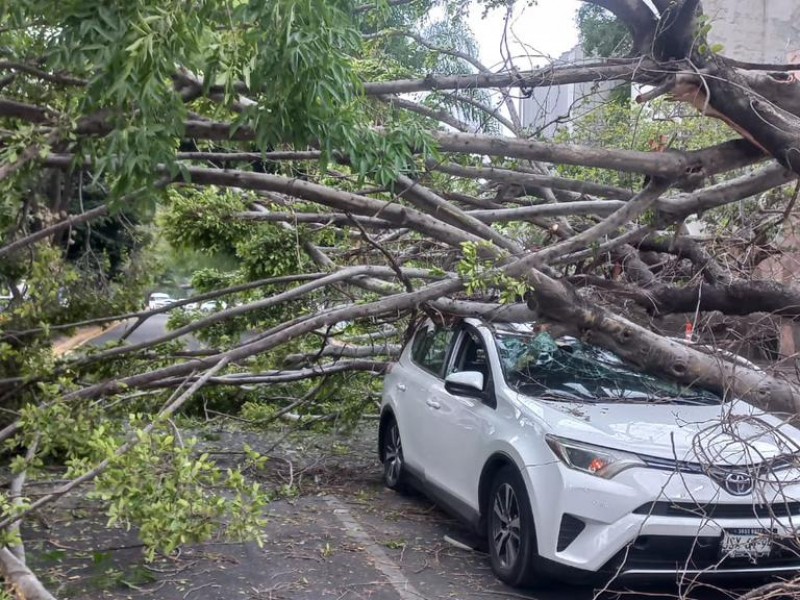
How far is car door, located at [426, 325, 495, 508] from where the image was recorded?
268 inches

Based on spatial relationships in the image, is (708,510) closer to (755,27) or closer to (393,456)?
(393,456)

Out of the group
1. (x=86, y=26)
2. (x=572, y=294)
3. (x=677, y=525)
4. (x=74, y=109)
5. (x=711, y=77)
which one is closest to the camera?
(x=86, y=26)

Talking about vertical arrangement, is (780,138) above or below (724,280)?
above

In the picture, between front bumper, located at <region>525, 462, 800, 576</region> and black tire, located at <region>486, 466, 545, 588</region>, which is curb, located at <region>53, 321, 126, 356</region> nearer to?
black tire, located at <region>486, 466, 545, 588</region>

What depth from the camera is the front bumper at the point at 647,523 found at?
5465mm

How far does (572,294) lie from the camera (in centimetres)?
721

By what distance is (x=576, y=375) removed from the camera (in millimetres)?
7074

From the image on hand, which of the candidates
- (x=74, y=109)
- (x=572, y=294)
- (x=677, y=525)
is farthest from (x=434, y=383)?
(x=74, y=109)

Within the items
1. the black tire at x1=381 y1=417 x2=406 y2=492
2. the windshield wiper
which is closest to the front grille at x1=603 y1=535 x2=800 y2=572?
the windshield wiper

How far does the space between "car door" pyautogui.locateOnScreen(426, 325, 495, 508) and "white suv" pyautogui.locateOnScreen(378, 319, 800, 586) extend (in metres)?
0.01

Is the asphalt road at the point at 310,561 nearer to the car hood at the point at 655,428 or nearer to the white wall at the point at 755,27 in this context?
the car hood at the point at 655,428

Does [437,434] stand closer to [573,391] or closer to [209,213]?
[573,391]

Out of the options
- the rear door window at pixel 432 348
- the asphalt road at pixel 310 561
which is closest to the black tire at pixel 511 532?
the asphalt road at pixel 310 561

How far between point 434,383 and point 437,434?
54 cm
